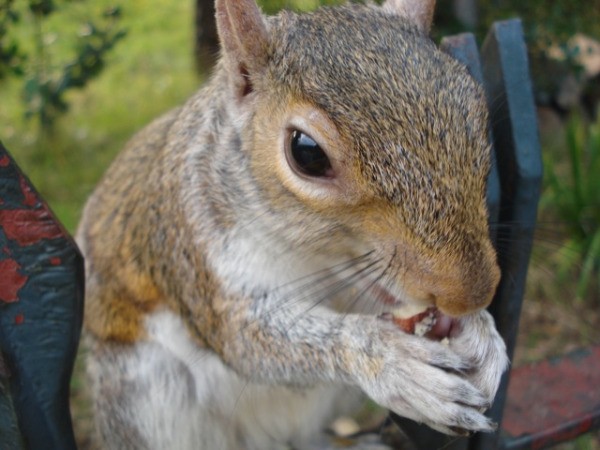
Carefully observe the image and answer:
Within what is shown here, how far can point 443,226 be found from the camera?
1.29 meters

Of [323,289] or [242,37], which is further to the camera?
[323,289]

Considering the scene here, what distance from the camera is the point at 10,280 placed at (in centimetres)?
132

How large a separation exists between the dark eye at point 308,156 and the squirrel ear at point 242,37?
0.24 metres

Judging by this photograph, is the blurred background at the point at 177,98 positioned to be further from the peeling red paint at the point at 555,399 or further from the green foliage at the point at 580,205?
the peeling red paint at the point at 555,399

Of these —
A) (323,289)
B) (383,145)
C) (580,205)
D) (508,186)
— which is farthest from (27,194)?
(580,205)

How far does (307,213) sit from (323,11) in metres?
0.46

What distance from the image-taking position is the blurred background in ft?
12.1

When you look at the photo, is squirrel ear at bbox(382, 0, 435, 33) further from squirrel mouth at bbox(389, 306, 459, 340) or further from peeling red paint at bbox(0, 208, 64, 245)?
peeling red paint at bbox(0, 208, 64, 245)

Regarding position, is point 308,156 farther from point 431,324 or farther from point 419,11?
point 419,11

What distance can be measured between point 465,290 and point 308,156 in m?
0.36

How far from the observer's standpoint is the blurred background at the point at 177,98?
368 centimetres

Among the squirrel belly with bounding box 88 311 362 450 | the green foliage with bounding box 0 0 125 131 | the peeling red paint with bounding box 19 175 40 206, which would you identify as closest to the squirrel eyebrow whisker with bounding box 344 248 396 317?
the squirrel belly with bounding box 88 311 362 450

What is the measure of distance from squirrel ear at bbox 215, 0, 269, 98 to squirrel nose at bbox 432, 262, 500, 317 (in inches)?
23.9

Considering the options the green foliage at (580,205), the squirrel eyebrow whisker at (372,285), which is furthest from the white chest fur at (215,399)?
the green foliage at (580,205)
